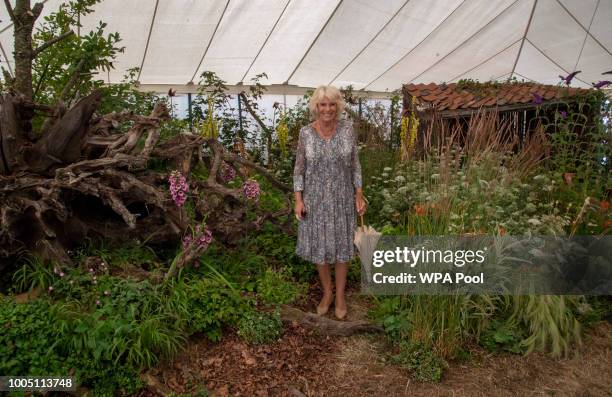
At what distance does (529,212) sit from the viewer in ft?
12.1

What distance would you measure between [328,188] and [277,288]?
792 millimetres

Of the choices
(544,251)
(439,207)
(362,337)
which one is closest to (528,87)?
(544,251)

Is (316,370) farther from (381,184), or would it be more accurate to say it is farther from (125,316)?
(381,184)

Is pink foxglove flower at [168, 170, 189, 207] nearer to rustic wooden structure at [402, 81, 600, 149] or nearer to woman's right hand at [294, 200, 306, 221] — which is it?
woman's right hand at [294, 200, 306, 221]

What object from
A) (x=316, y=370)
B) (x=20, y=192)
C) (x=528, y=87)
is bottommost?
(x=316, y=370)

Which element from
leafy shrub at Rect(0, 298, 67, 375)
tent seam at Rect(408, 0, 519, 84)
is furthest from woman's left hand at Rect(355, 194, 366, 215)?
tent seam at Rect(408, 0, 519, 84)

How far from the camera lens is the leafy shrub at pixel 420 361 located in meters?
2.65

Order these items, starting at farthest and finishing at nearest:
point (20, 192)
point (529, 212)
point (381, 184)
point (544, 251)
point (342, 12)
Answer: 1. point (342, 12)
2. point (381, 184)
3. point (529, 212)
4. point (544, 251)
5. point (20, 192)

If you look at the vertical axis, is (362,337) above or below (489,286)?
below

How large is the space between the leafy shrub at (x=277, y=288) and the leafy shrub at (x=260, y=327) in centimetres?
22

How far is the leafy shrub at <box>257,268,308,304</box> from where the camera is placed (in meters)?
3.22

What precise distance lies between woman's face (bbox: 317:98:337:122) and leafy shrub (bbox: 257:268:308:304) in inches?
45.7

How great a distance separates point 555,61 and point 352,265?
29.1 ft

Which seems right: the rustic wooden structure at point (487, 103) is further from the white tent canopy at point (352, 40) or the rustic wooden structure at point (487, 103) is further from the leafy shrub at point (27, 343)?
the leafy shrub at point (27, 343)
